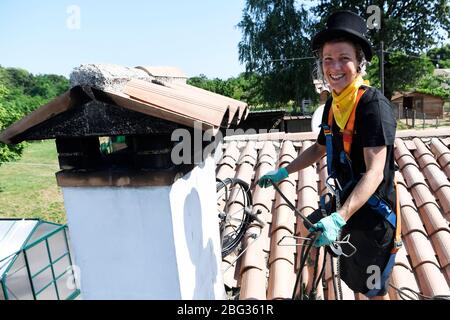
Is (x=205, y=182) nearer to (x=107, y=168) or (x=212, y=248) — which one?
(x=212, y=248)

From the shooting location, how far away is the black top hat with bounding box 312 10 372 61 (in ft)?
5.89

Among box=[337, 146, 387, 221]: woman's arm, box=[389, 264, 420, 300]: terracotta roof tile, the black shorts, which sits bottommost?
box=[389, 264, 420, 300]: terracotta roof tile

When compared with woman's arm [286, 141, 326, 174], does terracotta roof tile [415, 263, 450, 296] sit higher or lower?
lower

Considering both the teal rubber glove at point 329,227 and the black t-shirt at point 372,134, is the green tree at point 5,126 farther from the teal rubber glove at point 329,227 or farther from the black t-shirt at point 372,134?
the teal rubber glove at point 329,227

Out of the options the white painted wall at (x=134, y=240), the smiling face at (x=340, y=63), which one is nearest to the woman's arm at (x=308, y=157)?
the smiling face at (x=340, y=63)

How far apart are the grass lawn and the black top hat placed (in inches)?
584

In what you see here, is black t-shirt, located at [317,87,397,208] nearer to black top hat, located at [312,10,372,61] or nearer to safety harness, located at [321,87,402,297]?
safety harness, located at [321,87,402,297]

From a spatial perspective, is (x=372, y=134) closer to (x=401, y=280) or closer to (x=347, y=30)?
(x=347, y=30)

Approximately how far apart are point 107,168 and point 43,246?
10.1m

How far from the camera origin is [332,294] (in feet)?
7.95

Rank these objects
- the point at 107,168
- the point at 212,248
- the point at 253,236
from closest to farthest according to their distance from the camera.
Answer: the point at 107,168 < the point at 212,248 < the point at 253,236

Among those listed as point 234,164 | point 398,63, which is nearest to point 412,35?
point 398,63

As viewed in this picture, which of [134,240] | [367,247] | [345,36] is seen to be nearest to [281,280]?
[367,247]

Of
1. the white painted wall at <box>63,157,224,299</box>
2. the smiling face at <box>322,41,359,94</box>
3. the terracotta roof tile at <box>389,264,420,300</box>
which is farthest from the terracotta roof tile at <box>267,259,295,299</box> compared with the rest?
the smiling face at <box>322,41,359,94</box>
